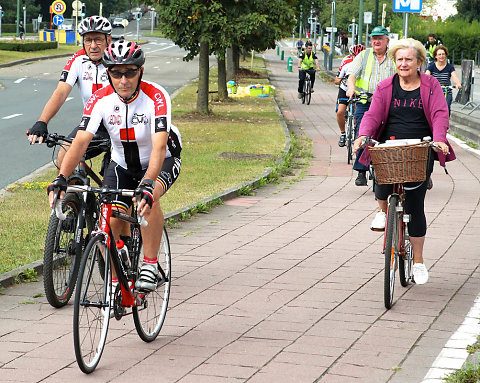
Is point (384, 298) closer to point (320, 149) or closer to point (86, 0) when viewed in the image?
point (320, 149)

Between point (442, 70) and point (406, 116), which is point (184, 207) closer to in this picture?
point (406, 116)

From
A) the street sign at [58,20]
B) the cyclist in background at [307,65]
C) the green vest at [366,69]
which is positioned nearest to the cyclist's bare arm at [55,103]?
the green vest at [366,69]

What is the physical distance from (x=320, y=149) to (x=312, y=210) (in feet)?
23.0

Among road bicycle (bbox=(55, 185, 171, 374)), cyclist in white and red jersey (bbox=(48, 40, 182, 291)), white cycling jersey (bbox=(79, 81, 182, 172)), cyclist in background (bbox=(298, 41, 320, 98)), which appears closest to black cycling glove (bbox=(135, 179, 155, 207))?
road bicycle (bbox=(55, 185, 171, 374))

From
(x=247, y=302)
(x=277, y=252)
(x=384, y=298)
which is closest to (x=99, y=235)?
(x=247, y=302)

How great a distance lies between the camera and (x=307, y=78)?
31453 mm

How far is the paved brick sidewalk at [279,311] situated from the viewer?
5195mm

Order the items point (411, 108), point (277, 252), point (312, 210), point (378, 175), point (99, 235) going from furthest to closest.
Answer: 1. point (312, 210)
2. point (277, 252)
3. point (411, 108)
4. point (378, 175)
5. point (99, 235)

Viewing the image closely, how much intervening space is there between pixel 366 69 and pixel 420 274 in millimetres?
5056

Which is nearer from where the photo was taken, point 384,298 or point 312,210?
point 384,298

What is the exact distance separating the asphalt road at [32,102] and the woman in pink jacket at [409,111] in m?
6.95

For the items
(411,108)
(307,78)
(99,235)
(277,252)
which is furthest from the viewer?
(307,78)

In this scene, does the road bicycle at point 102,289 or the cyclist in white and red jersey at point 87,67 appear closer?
the road bicycle at point 102,289

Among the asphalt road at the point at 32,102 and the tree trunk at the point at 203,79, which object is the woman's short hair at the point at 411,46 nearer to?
Answer: the asphalt road at the point at 32,102
